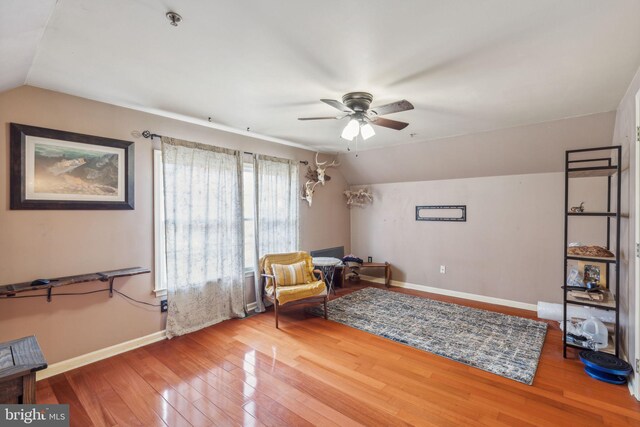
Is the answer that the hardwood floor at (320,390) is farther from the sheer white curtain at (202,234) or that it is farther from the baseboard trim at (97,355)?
the sheer white curtain at (202,234)

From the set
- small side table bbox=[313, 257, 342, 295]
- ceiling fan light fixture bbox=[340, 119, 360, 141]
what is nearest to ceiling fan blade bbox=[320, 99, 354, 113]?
ceiling fan light fixture bbox=[340, 119, 360, 141]

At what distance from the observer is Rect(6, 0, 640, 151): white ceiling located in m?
1.54

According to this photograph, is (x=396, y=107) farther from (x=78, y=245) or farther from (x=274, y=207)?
(x=78, y=245)

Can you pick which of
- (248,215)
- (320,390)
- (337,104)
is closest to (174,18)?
(337,104)

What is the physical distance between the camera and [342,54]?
6.49 feet

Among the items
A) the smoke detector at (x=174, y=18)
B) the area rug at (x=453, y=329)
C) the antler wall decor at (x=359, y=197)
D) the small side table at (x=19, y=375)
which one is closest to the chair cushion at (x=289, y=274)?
the area rug at (x=453, y=329)

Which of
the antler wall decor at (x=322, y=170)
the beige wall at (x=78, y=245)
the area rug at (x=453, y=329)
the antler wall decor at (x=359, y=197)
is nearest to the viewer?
the beige wall at (x=78, y=245)

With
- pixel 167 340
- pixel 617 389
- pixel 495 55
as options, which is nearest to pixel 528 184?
pixel 617 389

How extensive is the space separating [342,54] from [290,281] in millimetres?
2849

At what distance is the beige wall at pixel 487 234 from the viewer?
4.08m

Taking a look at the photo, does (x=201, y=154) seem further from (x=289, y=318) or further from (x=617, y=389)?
(x=617, y=389)

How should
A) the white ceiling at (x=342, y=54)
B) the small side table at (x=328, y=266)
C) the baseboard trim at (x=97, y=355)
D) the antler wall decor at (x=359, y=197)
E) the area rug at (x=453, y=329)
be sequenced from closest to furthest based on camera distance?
the white ceiling at (x=342, y=54)
the baseboard trim at (x=97, y=355)
the area rug at (x=453, y=329)
the small side table at (x=328, y=266)
the antler wall decor at (x=359, y=197)

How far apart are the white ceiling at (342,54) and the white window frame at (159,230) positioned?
65cm

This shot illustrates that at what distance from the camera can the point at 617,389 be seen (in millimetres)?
2322
